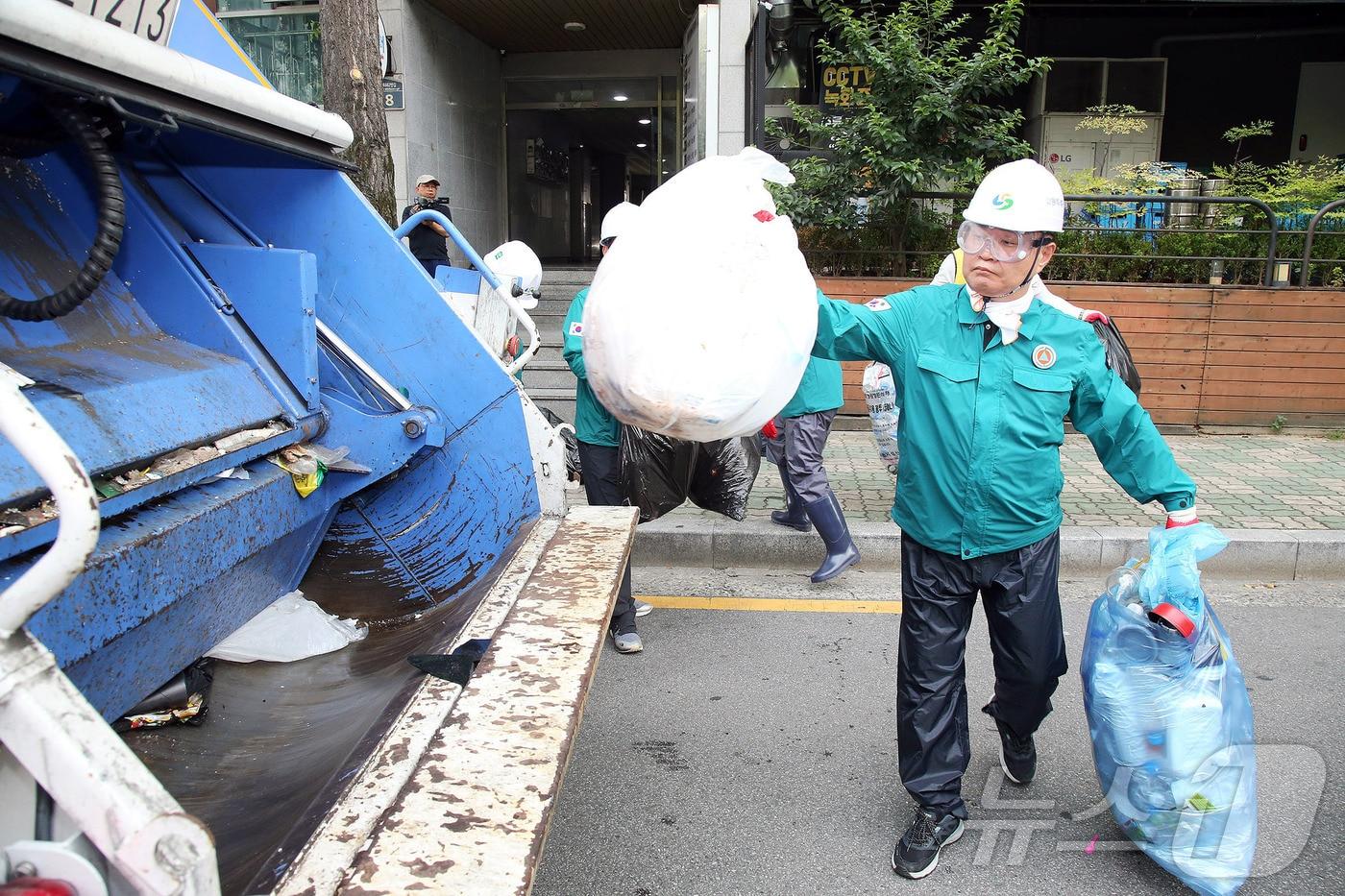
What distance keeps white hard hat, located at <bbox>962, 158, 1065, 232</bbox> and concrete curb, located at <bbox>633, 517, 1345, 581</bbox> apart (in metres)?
2.66

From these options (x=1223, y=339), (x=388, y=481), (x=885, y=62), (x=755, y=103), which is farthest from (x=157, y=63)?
(x=1223, y=339)

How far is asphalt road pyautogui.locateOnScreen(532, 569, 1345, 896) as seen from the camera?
2395 millimetres

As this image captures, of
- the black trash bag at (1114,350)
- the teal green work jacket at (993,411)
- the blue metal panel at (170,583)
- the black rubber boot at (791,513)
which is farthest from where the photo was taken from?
the black rubber boot at (791,513)

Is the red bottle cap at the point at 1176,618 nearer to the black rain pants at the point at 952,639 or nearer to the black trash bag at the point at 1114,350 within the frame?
the black rain pants at the point at 952,639

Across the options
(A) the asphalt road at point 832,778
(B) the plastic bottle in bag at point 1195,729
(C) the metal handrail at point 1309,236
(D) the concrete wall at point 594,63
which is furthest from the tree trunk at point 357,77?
(D) the concrete wall at point 594,63

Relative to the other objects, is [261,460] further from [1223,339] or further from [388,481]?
[1223,339]

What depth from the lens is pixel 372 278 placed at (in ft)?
9.38

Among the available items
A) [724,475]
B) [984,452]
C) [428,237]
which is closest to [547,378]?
[428,237]

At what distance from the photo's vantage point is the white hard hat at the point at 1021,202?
2.14 meters

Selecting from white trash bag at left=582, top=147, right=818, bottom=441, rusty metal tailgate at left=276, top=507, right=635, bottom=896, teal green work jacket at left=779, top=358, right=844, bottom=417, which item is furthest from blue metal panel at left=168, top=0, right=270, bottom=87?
teal green work jacket at left=779, top=358, right=844, bottom=417

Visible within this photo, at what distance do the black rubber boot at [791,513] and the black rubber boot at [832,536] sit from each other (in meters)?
0.09

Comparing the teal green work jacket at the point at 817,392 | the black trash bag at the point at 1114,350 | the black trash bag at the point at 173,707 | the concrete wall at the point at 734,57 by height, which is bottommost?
the black trash bag at the point at 173,707

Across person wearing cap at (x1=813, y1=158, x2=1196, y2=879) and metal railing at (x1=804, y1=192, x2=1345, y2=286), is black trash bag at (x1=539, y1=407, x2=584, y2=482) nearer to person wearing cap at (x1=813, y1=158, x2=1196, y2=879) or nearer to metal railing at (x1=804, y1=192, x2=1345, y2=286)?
person wearing cap at (x1=813, y1=158, x2=1196, y2=879)

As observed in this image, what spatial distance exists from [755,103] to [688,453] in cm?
493
